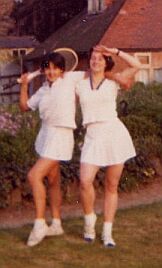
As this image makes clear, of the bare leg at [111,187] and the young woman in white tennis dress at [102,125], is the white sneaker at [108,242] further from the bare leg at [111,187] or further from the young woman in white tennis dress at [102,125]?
the bare leg at [111,187]

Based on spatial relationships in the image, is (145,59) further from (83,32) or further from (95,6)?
(95,6)

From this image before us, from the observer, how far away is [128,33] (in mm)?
29828

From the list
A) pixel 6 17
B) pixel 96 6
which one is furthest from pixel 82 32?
pixel 6 17

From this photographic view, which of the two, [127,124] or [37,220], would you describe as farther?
[127,124]

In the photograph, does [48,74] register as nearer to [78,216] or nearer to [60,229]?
[60,229]

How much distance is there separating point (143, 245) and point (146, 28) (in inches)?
911

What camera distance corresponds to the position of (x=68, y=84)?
7.41m

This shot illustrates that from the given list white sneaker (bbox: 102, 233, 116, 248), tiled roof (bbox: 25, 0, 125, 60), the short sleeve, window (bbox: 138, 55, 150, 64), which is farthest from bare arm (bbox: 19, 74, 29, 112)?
window (bbox: 138, 55, 150, 64)

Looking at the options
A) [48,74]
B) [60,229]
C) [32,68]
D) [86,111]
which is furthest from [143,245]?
[32,68]

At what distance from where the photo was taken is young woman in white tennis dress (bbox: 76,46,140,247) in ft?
23.9

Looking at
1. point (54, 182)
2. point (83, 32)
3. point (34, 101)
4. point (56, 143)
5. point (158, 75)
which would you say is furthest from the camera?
A: point (83, 32)

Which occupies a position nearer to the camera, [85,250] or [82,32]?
[85,250]

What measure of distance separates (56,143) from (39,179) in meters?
0.36

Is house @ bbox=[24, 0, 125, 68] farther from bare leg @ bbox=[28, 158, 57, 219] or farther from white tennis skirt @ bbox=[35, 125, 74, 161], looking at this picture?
bare leg @ bbox=[28, 158, 57, 219]
